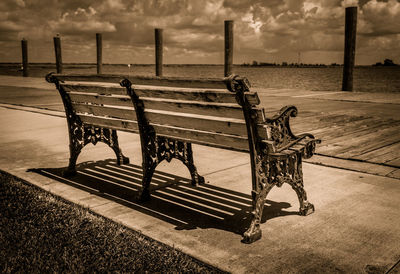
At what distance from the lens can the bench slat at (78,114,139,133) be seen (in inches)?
166

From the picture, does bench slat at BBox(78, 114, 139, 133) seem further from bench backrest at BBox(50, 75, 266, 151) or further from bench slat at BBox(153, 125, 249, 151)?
bench slat at BBox(153, 125, 249, 151)

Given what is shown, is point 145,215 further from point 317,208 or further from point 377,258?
point 377,258

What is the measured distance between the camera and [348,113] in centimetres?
1005

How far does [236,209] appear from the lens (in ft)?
12.4

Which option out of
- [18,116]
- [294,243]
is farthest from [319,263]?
[18,116]

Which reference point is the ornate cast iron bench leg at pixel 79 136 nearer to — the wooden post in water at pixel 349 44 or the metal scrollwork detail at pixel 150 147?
the metal scrollwork detail at pixel 150 147

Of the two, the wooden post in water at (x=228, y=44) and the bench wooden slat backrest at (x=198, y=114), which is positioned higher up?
the wooden post in water at (x=228, y=44)

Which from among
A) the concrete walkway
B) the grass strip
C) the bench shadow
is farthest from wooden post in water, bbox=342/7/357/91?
the grass strip

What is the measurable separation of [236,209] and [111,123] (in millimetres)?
1611

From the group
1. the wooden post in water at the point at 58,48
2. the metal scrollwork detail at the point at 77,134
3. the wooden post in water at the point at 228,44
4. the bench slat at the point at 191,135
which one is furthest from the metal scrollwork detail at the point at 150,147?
the wooden post in water at the point at 58,48

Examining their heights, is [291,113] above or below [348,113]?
above

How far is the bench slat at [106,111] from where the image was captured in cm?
419

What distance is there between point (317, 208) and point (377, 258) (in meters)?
1.00

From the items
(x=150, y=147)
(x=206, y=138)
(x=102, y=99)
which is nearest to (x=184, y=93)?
(x=206, y=138)
